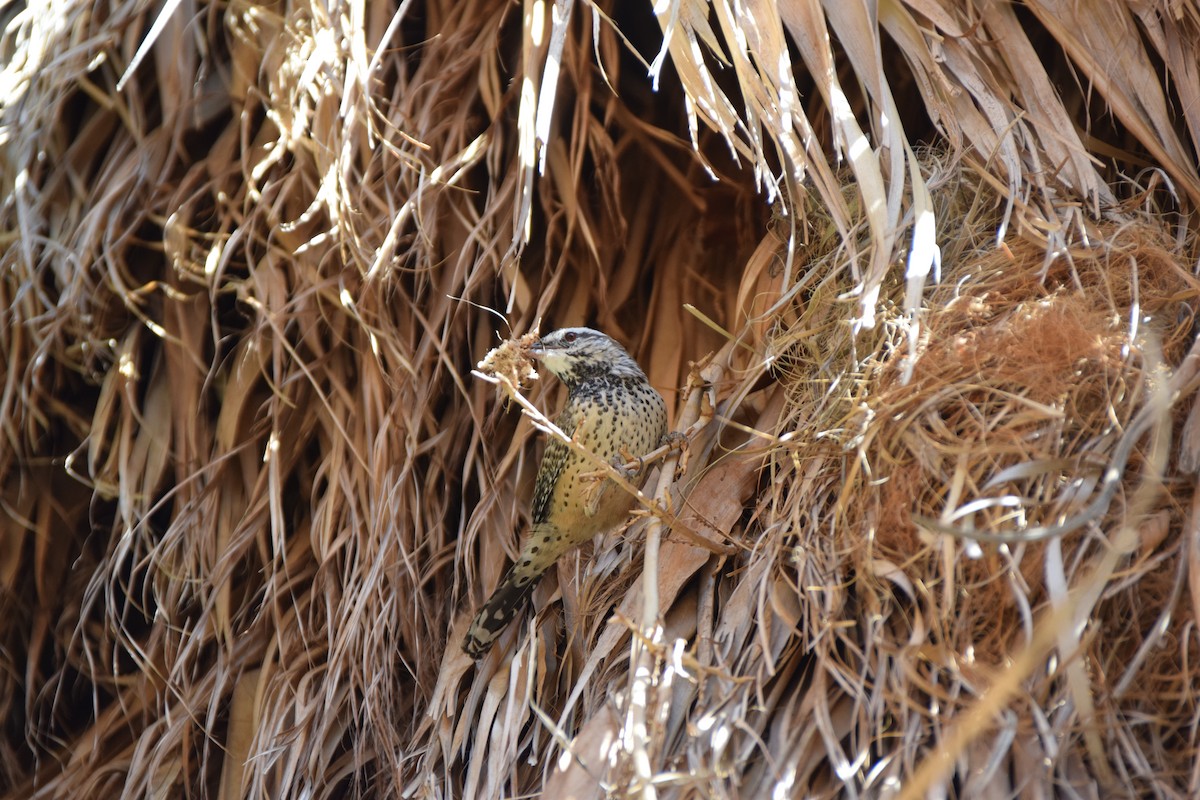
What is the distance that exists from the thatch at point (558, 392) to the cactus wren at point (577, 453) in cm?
9

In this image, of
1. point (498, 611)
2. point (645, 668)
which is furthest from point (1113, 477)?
point (498, 611)

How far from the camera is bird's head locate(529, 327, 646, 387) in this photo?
324 centimetres

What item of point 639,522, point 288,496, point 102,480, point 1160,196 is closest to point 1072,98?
point 1160,196

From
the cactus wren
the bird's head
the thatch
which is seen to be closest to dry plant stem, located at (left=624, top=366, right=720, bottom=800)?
the thatch

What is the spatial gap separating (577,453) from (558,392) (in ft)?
2.57

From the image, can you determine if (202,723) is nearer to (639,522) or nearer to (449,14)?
(639,522)

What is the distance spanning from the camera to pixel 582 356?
3277 millimetres

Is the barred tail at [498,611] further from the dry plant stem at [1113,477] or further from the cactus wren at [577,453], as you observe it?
the dry plant stem at [1113,477]

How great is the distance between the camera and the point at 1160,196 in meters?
2.94

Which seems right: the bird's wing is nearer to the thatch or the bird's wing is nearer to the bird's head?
the thatch

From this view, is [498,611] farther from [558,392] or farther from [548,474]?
[558,392]

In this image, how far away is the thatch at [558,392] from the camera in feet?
7.06

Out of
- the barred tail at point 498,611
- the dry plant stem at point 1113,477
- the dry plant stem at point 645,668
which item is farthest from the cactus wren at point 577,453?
the dry plant stem at point 1113,477

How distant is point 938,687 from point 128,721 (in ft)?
7.74
